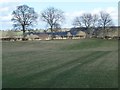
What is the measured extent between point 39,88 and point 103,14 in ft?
304

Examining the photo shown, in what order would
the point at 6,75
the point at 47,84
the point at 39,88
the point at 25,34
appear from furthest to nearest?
the point at 25,34 → the point at 6,75 → the point at 47,84 → the point at 39,88

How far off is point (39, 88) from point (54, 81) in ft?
4.72

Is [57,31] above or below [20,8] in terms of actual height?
below

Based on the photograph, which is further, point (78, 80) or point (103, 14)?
point (103, 14)

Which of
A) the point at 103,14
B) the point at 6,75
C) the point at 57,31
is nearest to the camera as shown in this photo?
the point at 6,75

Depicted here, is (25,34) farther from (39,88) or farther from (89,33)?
(39,88)

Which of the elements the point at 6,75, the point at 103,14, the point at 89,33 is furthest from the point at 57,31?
the point at 6,75

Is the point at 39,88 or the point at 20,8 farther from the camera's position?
the point at 20,8

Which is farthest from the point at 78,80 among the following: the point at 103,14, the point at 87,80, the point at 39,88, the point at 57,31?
the point at 103,14

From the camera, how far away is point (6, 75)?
40.4ft

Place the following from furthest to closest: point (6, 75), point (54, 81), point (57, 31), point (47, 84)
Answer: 1. point (57, 31)
2. point (6, 75)
3. point (54, 81)
4. point (47, 84)

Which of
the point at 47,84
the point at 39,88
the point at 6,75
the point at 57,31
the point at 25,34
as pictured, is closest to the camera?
the point at 39,88

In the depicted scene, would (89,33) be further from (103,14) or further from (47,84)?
(47,84)

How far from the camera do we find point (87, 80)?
35.7 ft
